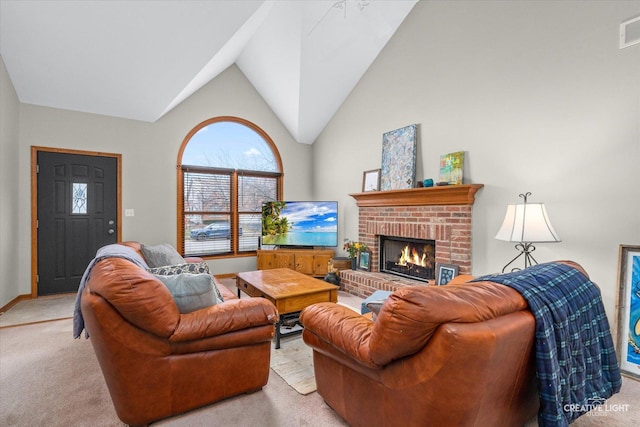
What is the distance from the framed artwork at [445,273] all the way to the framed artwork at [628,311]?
1.31 m

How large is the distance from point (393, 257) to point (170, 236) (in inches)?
136

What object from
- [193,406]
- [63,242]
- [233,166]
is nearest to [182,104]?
[233,166]

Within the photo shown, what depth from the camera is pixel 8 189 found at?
143 inches

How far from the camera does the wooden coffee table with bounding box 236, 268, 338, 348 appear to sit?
2.71 meters

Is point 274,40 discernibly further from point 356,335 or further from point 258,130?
point 356,335

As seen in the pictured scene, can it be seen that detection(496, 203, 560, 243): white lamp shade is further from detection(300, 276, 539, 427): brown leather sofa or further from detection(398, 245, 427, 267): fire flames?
detection(398, 245, 427, 267): fire flames

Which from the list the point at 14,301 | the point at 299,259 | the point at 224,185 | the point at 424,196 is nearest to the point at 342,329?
the point at 424,196

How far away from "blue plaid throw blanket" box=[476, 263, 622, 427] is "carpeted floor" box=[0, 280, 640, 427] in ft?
1.52

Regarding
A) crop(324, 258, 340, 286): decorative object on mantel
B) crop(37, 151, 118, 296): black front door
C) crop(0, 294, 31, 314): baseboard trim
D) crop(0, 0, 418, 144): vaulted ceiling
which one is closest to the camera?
crop(0, 0, 418, 144): vaulted ceiling

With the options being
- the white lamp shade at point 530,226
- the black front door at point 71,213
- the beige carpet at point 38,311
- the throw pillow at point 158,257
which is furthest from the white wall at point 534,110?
the beige carpet at point 38,311

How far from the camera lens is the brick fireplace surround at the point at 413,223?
11.1 ft

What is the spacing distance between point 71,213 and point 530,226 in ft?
17.7

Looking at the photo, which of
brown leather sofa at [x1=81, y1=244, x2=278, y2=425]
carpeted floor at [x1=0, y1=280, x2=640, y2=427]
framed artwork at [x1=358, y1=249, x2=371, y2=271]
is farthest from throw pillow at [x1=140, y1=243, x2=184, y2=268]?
framed artwork at [x1=358, y1=249, x2=371, y2=271]

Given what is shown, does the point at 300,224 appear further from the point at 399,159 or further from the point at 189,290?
the point at 189,290
